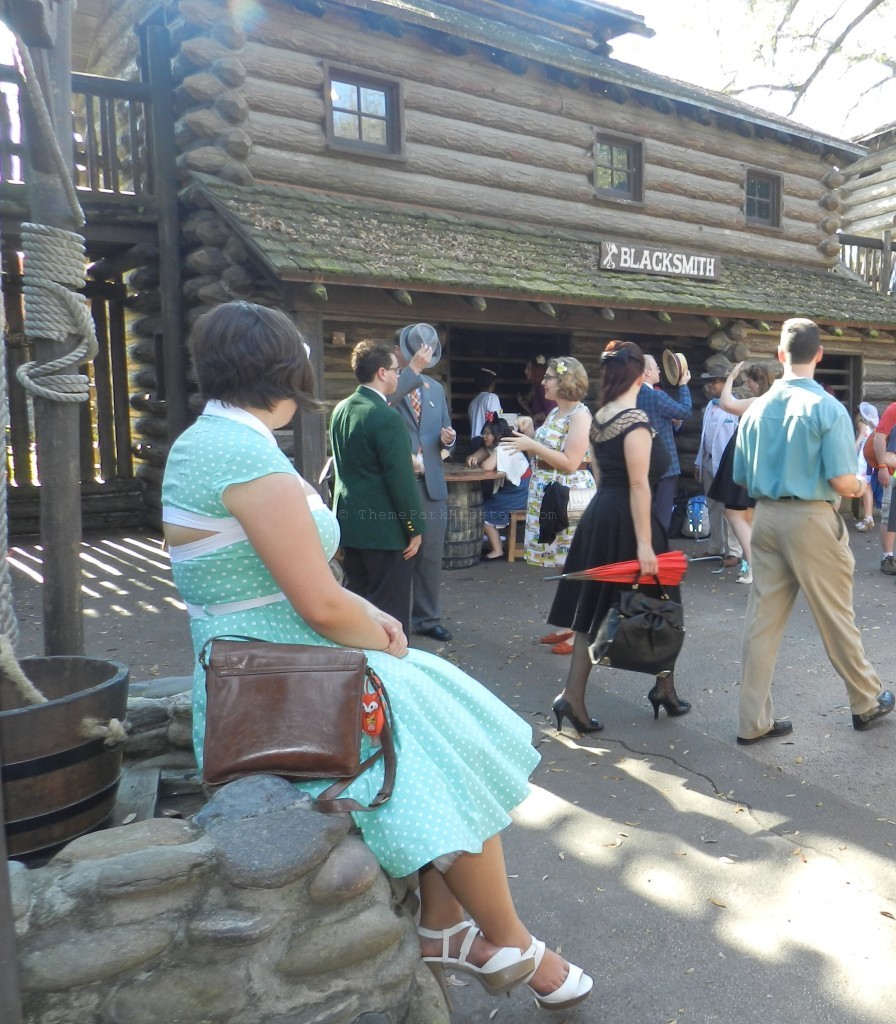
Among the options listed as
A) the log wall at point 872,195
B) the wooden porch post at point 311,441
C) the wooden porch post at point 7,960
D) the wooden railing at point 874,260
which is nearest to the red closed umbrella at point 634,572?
the wooden porch post at point 7,960

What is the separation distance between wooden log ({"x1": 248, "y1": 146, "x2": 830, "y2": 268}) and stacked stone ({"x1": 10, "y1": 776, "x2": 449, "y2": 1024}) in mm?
7733

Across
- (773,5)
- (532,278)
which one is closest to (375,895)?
(532,278)

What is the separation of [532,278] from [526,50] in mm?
3006

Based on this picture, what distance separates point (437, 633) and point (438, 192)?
5.64 meters

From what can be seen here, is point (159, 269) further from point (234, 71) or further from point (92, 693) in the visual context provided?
point (92, 693)

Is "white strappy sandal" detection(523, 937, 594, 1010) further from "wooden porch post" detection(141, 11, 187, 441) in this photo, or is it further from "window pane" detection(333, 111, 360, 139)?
"window pane" detection(333, 111, 360, 139)

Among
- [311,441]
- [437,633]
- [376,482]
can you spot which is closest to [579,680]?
[376,482]

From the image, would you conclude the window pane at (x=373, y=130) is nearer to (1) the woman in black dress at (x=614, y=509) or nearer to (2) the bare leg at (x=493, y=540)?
(2) the bare leg at (x=493, y=540)

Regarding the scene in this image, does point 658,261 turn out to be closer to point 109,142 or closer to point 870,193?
point 109,142

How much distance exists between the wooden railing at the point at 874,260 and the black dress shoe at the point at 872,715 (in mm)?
12696

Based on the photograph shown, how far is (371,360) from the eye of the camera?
4.95 m

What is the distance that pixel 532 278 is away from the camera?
342 inches

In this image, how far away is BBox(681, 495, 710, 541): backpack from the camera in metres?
10.4

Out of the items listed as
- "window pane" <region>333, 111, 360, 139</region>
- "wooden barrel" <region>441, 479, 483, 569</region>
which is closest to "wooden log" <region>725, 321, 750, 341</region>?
"wooden barrel" <region>441, 479, 483, 569</region>
